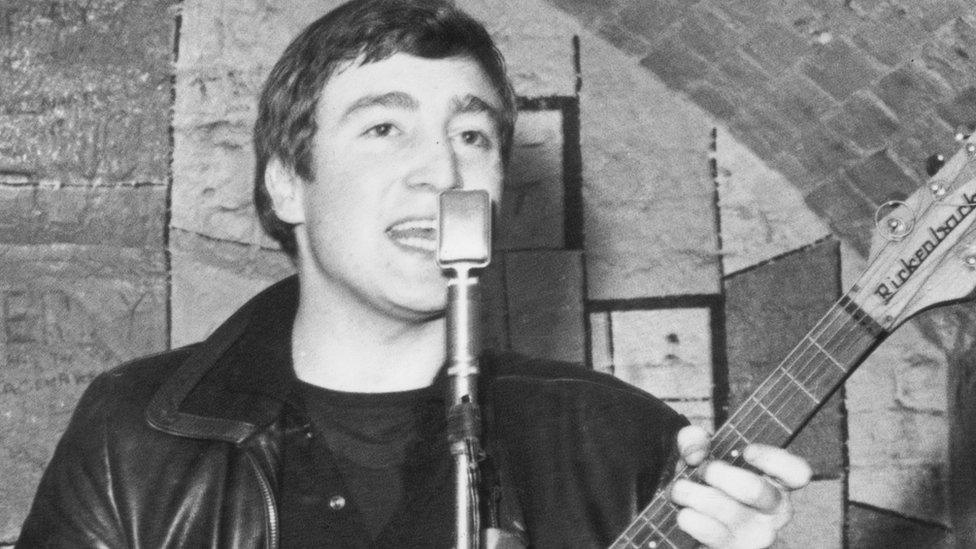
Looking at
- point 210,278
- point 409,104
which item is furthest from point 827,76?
point 210,278

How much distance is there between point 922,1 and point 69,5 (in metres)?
2.06

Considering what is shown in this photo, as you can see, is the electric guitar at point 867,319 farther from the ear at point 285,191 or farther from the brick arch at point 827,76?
the ear at point 285,191

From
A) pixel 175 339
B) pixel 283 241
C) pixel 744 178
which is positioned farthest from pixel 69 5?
pixel 744 178

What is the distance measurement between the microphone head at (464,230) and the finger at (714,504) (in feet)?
1.61

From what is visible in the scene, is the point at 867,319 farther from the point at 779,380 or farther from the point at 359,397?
the point at 359,397

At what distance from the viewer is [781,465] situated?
168cm

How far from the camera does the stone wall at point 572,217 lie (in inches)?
121

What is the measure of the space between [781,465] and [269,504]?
2.78 ft

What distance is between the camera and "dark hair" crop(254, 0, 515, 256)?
2266mm

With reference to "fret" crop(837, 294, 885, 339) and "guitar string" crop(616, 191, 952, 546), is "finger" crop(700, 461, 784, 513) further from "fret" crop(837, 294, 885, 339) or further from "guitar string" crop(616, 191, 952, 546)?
"fret" crop(837, 294, 885, 339)

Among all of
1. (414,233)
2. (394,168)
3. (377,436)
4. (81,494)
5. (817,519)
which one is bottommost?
(817,519)

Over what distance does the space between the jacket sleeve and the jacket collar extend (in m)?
0.11

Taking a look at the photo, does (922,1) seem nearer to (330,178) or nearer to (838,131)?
(838,131)

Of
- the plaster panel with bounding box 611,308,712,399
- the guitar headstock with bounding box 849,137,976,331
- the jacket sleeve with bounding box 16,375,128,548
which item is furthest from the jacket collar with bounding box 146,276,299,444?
the plaster panel with bounding box 611,308,712,399
